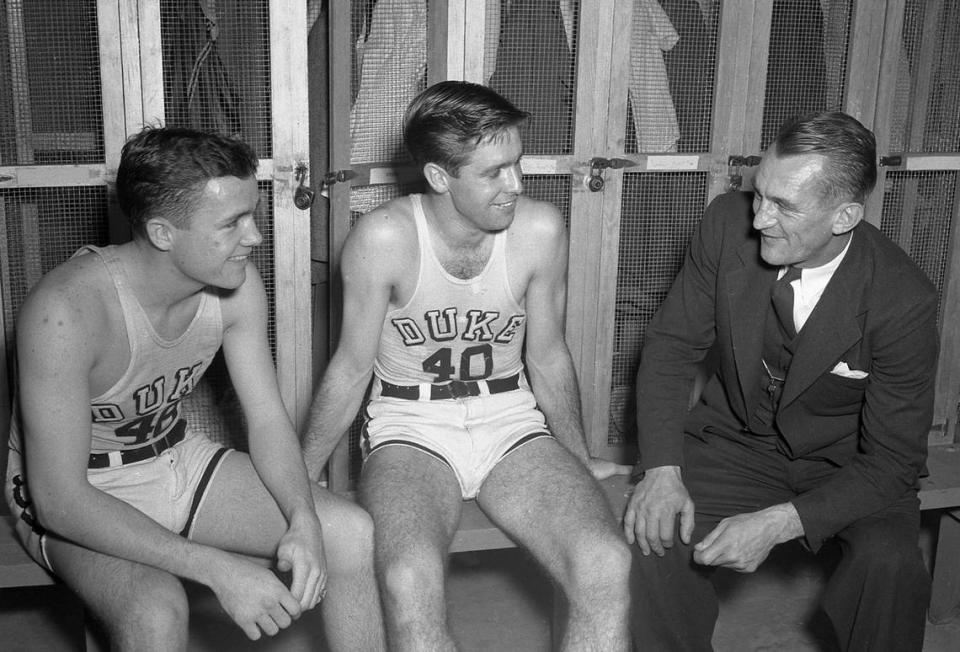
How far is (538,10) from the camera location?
120 inches

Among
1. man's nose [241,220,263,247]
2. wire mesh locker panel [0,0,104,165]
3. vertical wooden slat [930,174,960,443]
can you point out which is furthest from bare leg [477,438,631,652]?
vertical wooden slat [930,174,960,443]

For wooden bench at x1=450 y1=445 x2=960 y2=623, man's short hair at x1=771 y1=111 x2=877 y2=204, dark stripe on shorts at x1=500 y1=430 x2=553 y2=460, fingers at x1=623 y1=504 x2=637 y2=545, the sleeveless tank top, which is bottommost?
wooden bench at x1=450 y1=445 x2=960 y2=623

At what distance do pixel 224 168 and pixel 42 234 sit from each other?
3.10 ft

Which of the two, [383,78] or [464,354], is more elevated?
[383,78]

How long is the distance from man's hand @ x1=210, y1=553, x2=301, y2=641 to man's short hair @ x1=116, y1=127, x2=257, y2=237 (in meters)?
0.72

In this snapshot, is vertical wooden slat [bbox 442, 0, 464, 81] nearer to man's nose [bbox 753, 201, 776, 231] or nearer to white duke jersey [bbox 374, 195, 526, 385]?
white duke jersey [bbox 374, 195, 526, 385]

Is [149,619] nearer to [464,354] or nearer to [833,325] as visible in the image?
[464,354]

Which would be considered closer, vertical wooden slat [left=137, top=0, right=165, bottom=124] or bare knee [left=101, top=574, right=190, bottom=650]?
bare knee [left=101, top=574, right=190, bottom=650]

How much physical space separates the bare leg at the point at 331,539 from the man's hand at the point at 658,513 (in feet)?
2.09

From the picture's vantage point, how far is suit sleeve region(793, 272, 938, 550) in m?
2.31

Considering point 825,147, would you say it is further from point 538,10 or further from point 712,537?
point 538,10

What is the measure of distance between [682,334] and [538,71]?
39.0 inches

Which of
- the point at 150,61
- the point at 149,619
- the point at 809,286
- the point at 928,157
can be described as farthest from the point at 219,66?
the point at 928,157

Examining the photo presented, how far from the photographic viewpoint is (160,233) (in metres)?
2.11
